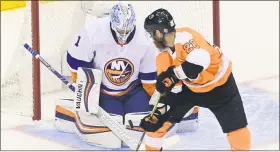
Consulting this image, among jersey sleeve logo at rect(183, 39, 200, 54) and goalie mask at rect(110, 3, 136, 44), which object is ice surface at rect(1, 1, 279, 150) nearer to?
goalie mask at rect(110, 3, 136, 44)

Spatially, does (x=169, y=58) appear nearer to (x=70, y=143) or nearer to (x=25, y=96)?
(x=70, y=143)

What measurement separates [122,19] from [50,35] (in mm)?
836

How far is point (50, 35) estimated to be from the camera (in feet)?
12.2

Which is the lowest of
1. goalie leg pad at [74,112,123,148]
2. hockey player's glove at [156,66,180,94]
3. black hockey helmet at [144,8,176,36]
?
goalie leg pad at [74,112,123,148]

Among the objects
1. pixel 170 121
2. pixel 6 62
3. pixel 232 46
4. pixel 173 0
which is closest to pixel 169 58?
pixel 170 121

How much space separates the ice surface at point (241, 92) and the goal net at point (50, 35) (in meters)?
0.08

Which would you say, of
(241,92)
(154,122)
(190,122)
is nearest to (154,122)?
(154,122)

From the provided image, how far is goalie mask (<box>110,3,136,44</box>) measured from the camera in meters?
2.97

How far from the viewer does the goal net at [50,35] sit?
368 cm

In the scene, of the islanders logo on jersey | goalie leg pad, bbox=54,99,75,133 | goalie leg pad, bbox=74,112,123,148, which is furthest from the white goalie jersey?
goalie leg pad, bbox=54,99,75,133

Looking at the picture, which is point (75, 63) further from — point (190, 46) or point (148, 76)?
point (190, 46)

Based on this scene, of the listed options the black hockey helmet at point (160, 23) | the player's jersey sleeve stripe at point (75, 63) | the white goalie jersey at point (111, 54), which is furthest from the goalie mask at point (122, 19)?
the black hockey helmet at point (160, 23)

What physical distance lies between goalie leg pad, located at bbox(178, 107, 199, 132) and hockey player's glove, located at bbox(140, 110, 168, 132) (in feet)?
2.21

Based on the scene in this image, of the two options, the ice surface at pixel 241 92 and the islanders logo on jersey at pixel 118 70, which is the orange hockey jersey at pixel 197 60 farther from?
the ice surface at pixel 241 92
